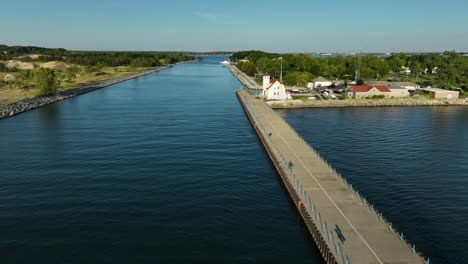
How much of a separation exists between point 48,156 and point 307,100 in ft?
242

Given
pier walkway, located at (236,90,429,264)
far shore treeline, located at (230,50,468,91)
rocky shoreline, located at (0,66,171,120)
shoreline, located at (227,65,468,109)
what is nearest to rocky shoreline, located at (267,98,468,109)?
shoreline, located at (227,65,468,109)

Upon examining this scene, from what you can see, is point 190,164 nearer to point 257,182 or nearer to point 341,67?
point 257,182

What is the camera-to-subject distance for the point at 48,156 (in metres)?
55.9

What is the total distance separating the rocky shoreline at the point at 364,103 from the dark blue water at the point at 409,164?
873cm

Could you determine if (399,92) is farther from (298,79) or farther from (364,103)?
(298,79)

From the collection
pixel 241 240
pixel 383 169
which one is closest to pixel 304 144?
pixel 383 169

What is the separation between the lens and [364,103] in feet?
352

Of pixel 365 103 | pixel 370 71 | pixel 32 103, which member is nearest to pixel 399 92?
pixel 365 103

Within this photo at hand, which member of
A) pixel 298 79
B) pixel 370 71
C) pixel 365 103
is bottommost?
pixel 365 103

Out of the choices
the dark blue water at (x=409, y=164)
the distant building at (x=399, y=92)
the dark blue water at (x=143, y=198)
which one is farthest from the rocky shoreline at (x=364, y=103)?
the dark blue water at (x=143, y=198)

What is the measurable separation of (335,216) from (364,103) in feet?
266

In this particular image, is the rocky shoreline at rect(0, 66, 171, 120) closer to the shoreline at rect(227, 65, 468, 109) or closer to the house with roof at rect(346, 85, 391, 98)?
the shoreline at rect(227, 65, 468, 109)

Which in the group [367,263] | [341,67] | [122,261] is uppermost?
[341,67]

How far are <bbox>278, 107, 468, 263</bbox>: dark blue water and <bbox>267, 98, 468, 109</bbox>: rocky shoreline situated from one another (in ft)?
28.6
